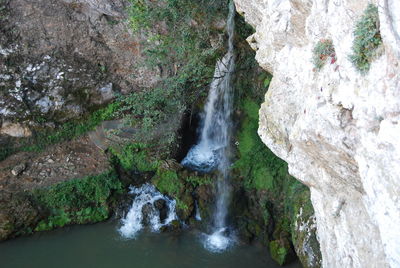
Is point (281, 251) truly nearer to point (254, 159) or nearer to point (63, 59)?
point (254, 159)

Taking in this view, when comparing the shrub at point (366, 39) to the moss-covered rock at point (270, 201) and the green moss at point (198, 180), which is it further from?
the green moss at point (198, 180)

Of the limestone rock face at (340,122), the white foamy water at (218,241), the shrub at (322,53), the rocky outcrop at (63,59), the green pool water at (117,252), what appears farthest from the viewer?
the rocky outcrop at (63,59)

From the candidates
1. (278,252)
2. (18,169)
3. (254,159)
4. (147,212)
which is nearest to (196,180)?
(147,212)

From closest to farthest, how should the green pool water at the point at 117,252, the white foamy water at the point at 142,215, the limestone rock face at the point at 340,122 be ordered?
the limestone rock face at the point at 340,122
the green pool water at the point at 117,252
the white foamy water at the point at 142,215

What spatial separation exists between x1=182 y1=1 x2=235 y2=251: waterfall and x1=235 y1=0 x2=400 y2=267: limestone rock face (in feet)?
13.5

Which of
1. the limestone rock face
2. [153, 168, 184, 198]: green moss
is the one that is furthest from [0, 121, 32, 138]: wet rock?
the limestone rock face

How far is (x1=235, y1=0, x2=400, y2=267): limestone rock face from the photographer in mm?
3174

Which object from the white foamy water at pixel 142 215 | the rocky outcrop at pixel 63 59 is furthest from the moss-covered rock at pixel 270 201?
the rocky outcrop at pixel 63 59

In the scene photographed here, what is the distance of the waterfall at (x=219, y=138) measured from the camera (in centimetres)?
1005

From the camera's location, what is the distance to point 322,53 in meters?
4.34

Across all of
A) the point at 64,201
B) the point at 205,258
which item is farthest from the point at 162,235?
the point at 64,201

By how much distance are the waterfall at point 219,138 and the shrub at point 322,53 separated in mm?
5585

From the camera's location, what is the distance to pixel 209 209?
10031 millimetres

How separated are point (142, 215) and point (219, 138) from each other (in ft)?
10.5
